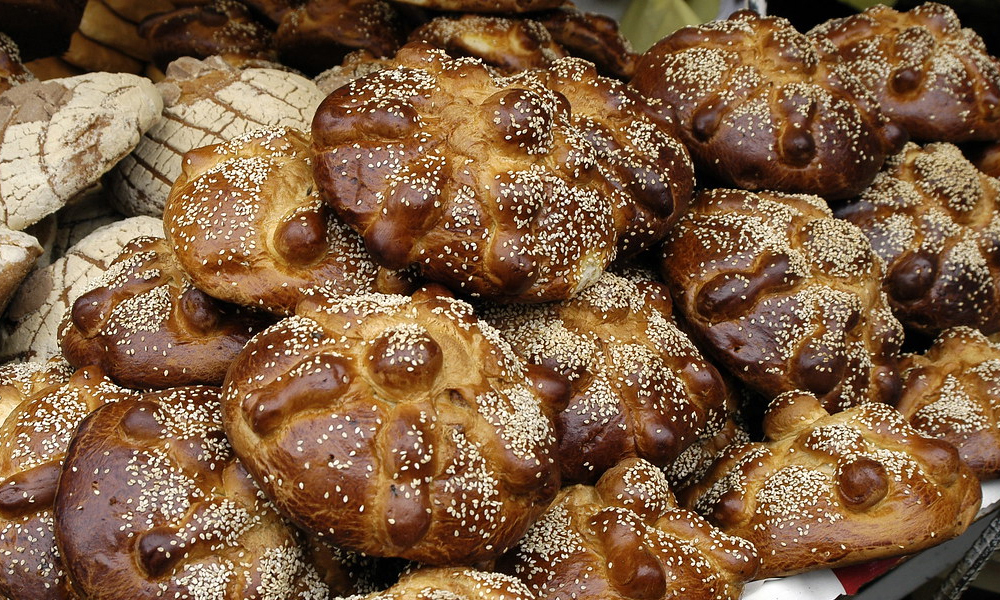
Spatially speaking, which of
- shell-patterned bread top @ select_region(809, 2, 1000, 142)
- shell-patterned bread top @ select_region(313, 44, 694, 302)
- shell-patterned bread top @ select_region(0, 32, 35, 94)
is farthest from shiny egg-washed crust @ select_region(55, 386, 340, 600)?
shell-patterned bread top @ select_region(809, 2, 1000, 142)

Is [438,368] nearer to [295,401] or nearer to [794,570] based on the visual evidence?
[295,401]

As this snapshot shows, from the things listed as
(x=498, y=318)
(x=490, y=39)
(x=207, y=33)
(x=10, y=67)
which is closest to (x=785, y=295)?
(x=498, y=318)

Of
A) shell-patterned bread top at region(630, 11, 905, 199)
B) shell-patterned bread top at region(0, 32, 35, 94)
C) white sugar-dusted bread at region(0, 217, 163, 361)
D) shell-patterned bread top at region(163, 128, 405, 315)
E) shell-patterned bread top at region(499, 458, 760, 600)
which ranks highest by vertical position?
shell-patterned bread top at region(630, 11, 905, 199)

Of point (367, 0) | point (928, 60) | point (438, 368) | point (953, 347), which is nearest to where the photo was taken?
point (438, 368)

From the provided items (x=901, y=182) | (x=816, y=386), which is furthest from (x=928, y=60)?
(x=816, y=386)

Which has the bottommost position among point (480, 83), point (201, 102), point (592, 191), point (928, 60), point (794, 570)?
point (794, 570)

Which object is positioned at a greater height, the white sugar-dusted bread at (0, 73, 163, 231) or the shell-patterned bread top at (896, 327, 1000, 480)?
the shell-patterned bread top at (896, 327, 1000, 480)

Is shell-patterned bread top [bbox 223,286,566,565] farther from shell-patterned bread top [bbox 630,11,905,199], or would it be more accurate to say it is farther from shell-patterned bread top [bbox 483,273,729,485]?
shell-patterned bread top [bbox 630,11,905,199]

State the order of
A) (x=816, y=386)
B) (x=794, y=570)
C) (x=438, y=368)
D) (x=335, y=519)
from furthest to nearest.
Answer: (x=816, y=386)
(x=794, y=570)
(x=438, y=368)
(x=335, y=519)
